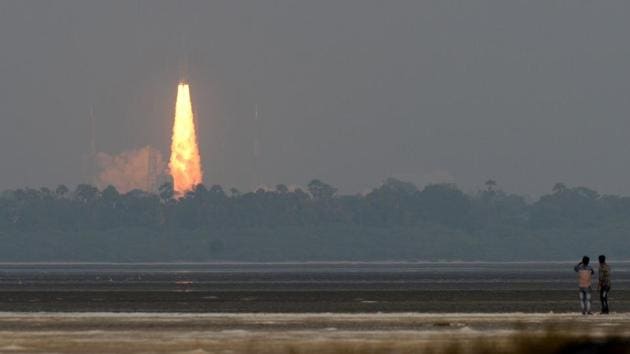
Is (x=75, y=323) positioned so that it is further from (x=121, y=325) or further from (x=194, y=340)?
(x=194, y=340)

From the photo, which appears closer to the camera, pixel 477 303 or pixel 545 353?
pixel 545 353

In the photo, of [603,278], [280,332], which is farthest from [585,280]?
[280,332]

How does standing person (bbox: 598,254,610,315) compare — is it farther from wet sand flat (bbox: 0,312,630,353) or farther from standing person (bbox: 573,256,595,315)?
wet sand flat (bbox: 0,312,630,353)

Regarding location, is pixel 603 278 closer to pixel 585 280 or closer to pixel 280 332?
pixel 585 280

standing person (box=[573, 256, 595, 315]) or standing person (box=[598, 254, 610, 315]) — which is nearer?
standing person (box=[598, 254, 610, 315])

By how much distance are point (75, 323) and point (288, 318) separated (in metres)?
7.19

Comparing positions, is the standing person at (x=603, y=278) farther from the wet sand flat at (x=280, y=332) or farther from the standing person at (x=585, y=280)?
the wet sand flat at (x=280, y=332)

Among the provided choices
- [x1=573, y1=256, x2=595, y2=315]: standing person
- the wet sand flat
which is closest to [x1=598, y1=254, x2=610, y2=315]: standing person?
[x1=573, y1=256, x2=595, y2=315]: standing person

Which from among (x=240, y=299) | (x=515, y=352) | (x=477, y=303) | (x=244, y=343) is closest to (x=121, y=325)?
(x=244, y=343)

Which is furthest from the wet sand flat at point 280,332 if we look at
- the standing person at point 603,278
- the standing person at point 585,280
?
the standing person at point 603,278

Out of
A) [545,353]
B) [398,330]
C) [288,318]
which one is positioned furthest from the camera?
[288,318]

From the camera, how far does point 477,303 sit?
278 feet

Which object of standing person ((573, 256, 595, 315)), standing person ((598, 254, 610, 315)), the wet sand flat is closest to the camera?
the wet sand flat

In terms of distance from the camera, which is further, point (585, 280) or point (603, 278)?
point (585, 280)
